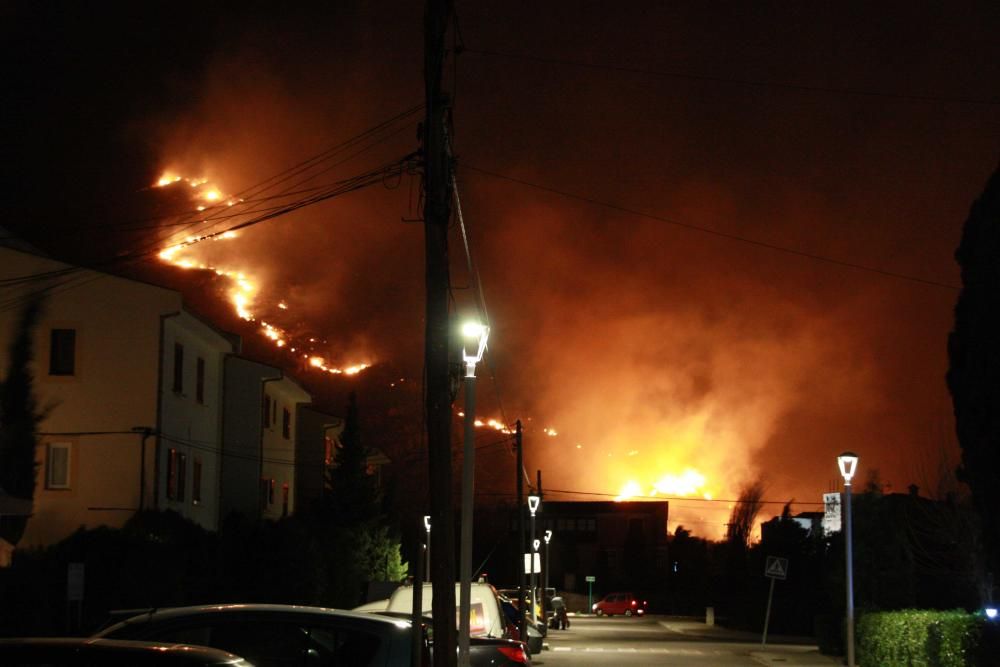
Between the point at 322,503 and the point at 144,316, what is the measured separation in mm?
17012

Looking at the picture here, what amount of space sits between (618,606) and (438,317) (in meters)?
68.7

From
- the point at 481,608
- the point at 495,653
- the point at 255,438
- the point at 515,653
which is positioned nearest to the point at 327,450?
the point at 255,438

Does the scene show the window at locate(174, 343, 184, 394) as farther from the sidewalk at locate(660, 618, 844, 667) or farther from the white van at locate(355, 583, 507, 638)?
the white van at locate(355, 583, 507, 638)

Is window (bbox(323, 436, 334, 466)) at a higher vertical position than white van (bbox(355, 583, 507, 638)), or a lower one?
higher

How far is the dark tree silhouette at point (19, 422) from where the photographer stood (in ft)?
107

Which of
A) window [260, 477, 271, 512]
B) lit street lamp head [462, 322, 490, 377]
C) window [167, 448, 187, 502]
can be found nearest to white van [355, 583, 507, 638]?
lit street lamp head [462, 322, 490, 377]

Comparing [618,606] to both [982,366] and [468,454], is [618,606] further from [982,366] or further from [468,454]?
[468,454]

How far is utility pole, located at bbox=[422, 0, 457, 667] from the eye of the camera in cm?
1353

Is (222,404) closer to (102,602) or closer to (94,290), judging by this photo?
(94,290)

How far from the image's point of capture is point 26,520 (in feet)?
108

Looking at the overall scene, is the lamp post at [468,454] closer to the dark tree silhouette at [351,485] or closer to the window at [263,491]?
the window at [263,491]

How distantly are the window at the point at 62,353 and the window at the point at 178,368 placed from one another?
2927 mm

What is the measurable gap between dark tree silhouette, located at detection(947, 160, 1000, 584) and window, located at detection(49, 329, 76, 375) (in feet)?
79.9

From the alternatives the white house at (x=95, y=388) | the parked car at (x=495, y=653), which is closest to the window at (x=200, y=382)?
the white house at (x=95, y=388)
